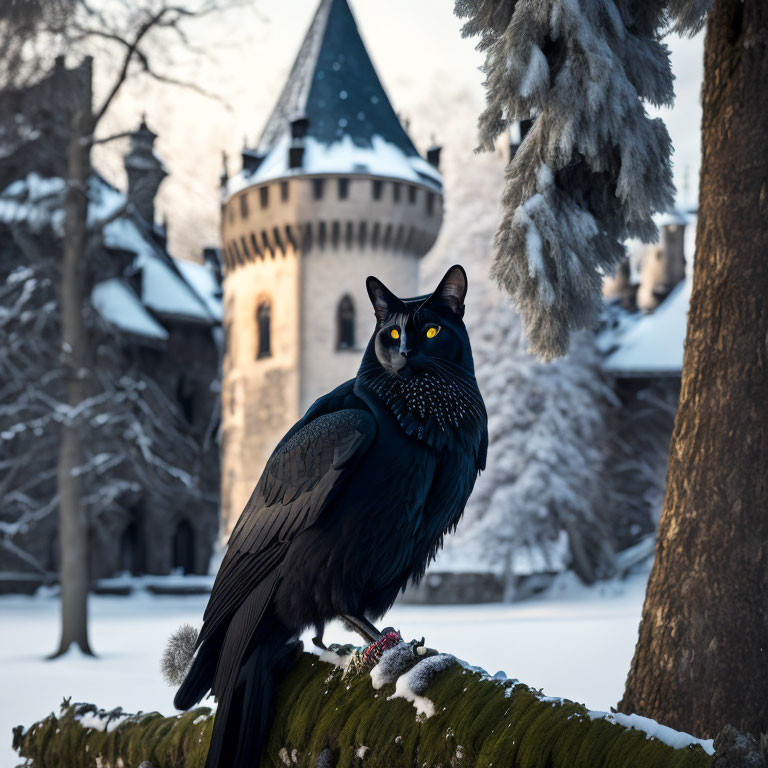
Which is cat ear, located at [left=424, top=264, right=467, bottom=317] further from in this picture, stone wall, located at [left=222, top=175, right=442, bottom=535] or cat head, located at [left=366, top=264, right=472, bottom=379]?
stone wall, located at [left=222, top=175, right=442, bottom=535]

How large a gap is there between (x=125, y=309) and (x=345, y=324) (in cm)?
→ 662

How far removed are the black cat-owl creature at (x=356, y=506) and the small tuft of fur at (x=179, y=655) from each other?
0.82 ft

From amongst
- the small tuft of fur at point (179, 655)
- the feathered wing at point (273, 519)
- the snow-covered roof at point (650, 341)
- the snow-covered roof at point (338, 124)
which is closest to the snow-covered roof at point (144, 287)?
the snow-covered roof at point (338, 124)

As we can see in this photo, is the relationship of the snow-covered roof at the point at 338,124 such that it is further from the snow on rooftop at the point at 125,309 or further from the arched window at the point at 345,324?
the snow on rooftop at the point at 125,309

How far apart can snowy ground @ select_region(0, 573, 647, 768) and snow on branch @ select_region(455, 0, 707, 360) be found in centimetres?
223

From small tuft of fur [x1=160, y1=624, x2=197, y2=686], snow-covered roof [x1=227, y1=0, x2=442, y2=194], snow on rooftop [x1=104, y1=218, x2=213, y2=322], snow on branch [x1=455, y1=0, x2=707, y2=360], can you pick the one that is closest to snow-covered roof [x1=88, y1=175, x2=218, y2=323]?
snow on rooftop [x1=104, y1=218, x2=213, y2=322]

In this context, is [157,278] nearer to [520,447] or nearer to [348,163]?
[348,163]

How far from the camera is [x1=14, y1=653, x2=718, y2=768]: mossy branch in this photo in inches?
100

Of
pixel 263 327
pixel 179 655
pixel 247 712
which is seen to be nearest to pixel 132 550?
pixel 263 327

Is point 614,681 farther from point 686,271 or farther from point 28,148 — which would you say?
point 686,271

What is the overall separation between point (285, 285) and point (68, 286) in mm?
14436

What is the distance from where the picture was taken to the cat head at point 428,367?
119 inches

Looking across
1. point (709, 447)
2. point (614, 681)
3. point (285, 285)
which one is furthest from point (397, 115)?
point (709, 447)

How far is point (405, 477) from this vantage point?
2992 mm
